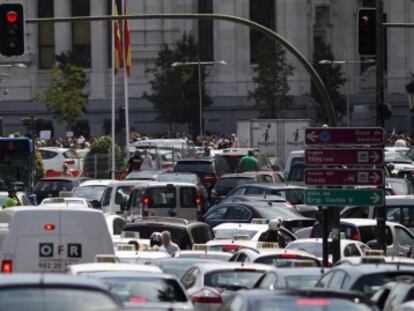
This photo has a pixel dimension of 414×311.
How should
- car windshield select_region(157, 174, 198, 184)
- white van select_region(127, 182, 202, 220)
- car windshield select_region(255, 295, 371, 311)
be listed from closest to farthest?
car windshield select_region(255, 295, 371, 311), white van select_region(127, 182, 202, 220), car windshield select_region(157, 174, 198, 184)

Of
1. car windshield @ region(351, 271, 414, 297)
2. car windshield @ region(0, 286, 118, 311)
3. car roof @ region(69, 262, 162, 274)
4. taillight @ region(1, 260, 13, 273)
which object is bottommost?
taillight @ region(1, 260, 13, 273)

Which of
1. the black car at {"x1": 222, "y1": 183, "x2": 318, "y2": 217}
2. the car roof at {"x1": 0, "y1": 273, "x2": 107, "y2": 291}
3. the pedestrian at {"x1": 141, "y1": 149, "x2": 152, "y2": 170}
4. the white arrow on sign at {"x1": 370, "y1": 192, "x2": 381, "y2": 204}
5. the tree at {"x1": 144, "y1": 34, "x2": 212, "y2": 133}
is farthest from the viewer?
the tree at {"x1": 144, "y1": 34, "x2": 212, "y2": 133}

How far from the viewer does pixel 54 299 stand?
1670cm

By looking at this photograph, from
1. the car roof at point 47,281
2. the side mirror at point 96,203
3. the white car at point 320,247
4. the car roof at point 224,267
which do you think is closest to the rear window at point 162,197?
the side mirror at point 96,203

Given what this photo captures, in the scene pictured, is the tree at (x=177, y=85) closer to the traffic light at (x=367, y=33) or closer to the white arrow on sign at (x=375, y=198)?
the traffic light at (x=367, y=33)

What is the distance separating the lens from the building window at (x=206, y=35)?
104375 mm

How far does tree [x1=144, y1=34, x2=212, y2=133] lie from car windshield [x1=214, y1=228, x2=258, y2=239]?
5855 centimetres

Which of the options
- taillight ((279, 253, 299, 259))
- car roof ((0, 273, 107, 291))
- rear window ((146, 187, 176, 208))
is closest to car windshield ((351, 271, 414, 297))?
car roof ((0, 273, 107, 291))

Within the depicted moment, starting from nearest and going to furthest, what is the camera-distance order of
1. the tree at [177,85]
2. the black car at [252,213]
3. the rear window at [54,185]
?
1. the black car at [252,213]
2. the rear window at [54,185]
3. the tree at [177,85]

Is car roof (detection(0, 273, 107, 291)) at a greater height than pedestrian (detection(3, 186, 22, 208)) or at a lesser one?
greater

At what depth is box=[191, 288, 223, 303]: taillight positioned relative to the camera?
21453 mm

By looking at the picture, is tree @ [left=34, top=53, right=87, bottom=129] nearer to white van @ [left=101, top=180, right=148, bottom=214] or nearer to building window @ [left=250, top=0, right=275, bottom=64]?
building window @ [left=250, top=0, right=275, bottom=64]

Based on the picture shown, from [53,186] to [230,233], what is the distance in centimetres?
1928

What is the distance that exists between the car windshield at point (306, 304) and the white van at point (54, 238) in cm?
977
